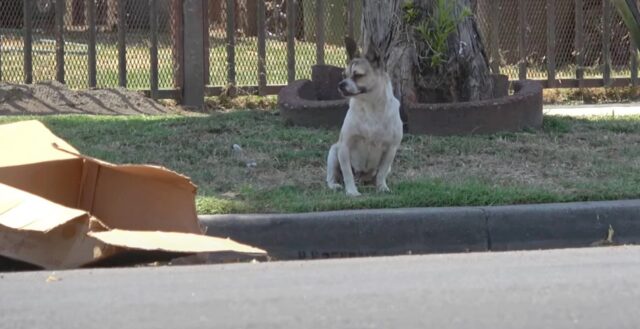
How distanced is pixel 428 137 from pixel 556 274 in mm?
Result: 3616

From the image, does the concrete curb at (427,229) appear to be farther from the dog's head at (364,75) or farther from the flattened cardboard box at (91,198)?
the dog's head at (364,75)

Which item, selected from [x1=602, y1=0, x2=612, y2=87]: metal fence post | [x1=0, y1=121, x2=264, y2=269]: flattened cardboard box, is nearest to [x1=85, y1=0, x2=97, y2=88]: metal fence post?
[x1=0, y1=121, x2=264, y2=269]: flattened cardboard box

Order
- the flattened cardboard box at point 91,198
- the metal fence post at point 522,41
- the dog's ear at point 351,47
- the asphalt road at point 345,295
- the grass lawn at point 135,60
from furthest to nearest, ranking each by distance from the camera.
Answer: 1. the metal fence post at point 522,41
2. the grass lawn at point 135,60
3. the dog's ear at point 351,47
4. the flattened cardboard box at point 91,198
5. the asphalt road at point 345,295

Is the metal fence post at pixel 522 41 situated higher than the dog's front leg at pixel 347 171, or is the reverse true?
the metal fence post at pixel 522 41

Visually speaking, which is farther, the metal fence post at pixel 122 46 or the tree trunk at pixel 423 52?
the metal fence post at pixel 122 46

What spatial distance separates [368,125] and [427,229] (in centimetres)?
111

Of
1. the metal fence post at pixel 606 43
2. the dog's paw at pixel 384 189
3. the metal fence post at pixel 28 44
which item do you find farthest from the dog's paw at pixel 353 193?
the metal fence post at pixel 606 43

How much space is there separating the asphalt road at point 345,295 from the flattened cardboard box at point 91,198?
0.54 ft

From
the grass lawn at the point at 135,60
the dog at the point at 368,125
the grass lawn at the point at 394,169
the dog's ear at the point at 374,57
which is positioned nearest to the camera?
the grass lawn at the point at 394,169

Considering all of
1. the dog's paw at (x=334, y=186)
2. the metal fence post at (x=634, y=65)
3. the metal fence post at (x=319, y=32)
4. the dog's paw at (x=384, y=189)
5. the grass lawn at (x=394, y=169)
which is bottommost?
the dog's paw at (x=334, y=186)

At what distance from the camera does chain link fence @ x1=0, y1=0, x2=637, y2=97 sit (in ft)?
42.1

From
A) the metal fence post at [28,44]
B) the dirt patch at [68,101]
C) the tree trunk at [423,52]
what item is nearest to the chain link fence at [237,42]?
the metal fence post at [28,44]

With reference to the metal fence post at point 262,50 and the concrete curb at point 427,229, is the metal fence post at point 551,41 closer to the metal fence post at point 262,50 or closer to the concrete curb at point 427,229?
the metal fence post at point 262,50

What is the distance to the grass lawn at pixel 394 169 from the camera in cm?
774
